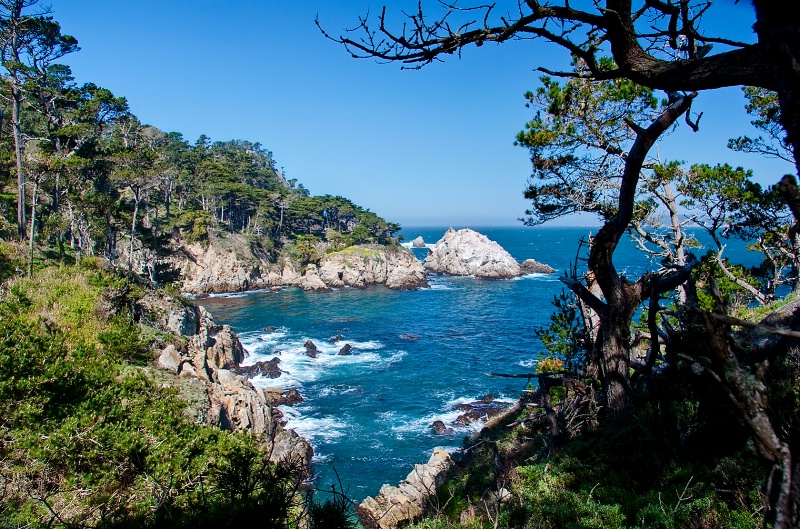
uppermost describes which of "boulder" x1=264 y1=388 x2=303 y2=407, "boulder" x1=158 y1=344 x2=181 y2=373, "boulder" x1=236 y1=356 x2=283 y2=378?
"boulder" x1=158 y1=344 x2=181 y2=373

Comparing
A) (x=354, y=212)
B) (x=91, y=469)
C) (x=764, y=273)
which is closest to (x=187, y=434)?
(x=91, y=469)

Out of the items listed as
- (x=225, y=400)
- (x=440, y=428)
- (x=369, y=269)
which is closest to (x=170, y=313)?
(x=225, y=400)

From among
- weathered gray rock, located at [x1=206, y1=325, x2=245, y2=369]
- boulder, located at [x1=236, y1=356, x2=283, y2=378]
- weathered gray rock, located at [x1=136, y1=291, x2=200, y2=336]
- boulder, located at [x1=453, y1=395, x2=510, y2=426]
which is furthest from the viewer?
boulder, located at [x1=236, y1=356, x2=283, y2=378]

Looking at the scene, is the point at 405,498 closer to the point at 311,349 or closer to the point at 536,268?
the point at 311,349

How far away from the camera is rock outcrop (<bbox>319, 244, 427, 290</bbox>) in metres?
61.3

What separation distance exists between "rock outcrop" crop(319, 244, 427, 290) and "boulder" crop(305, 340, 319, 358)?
27.5 m

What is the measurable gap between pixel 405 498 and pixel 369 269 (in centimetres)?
5123

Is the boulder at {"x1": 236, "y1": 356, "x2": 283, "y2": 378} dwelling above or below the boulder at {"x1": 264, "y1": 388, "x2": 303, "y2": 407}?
above

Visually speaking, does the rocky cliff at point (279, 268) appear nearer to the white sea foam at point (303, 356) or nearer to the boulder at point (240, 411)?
the white sea foam at point (303, 356)

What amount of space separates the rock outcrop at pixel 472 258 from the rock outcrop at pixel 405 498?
57883mm

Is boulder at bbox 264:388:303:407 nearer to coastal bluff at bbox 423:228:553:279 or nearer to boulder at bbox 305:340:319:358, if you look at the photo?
boulder at bbox 305:340:319:358

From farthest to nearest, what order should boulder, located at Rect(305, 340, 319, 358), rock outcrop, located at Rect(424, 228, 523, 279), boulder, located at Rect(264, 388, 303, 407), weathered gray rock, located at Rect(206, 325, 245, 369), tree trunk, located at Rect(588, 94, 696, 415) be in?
rock outcrop, located at Rect(424, 228, 523, 279) → boulder, located at Rect(305, 340, 319, 358) → weathered gray rock, located at Rect(206, 325, 245, 369) → boulder, located at Rect(264, 388, 303, 407) → tree trunk, located at Rect(588, 94, 696, 415)

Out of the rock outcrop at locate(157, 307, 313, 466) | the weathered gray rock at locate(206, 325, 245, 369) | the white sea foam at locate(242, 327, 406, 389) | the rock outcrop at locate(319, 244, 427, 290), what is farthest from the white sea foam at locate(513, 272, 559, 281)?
the rock outcrop at locate(157, 307, 313, 466)

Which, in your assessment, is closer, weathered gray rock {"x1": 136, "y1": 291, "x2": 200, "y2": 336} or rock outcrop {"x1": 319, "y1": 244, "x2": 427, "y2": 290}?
weathered gray rock {"x1": 136, "y1": 291, "x2": 200, "y2": 336}
